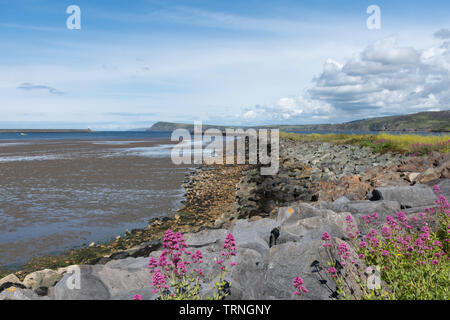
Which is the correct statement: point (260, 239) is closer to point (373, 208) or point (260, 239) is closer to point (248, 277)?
point (248, 277)

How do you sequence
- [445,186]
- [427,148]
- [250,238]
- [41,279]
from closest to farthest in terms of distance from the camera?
[41,279]
[250,238]
[445,186]
[427,148]

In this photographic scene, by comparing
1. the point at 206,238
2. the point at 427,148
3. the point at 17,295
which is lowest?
the point at 206,238

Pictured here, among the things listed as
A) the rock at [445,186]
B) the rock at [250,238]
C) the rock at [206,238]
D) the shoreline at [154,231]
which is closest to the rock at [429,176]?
the rock at [445,186]

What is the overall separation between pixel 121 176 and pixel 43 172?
7.82 meters

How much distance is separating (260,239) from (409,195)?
16.1 feet

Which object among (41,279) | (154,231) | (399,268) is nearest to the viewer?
(399,268)

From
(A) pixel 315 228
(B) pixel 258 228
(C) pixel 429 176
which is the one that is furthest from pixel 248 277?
(C) pixel 429 176

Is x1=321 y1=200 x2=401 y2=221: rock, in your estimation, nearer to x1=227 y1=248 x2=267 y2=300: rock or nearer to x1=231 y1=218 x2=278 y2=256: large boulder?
x1=231 y1=218 x2=278 y2=256: large boulder

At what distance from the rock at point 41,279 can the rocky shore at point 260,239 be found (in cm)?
2

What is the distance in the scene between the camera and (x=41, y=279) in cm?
679

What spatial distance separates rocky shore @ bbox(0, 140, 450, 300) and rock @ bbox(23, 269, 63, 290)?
0.02 meters

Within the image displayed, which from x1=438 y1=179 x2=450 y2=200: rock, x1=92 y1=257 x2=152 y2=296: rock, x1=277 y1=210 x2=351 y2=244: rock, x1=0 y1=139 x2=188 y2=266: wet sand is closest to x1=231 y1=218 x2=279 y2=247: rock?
x1=277 y1=210 x2=351 y2=244: rock

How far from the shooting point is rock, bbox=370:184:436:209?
850 centimetres
